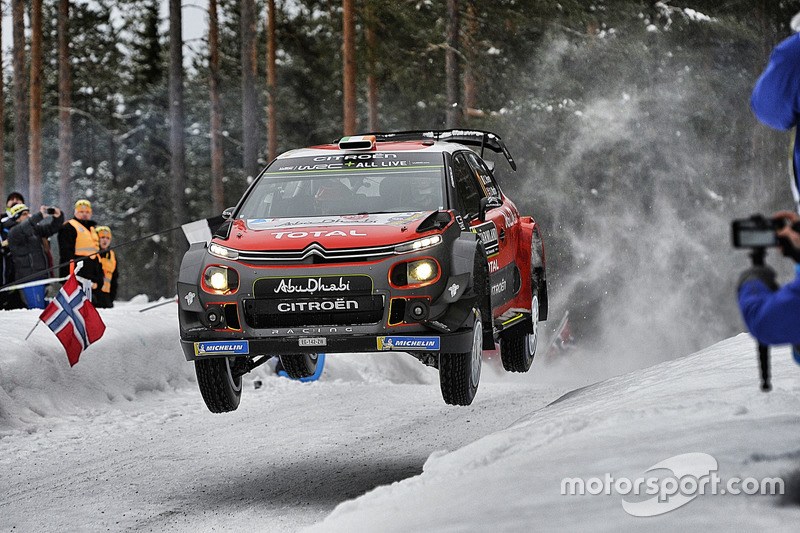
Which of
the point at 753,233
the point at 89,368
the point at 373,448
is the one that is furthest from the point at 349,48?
the point at 753,233

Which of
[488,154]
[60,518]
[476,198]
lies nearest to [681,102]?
[488,154]

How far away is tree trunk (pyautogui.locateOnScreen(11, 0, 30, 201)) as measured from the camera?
29.4m

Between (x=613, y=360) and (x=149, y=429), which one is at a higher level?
(x=149, y=429)

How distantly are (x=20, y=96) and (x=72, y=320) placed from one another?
21.9 metres

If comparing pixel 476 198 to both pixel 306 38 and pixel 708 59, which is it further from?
pixel 306 38

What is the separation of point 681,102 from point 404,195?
20972 millimetres

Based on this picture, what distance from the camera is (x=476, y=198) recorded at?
845 cm

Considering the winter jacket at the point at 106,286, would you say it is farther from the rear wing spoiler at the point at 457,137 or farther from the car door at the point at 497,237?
the car door at the point at 497,237

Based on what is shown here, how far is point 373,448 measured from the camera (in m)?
8.02

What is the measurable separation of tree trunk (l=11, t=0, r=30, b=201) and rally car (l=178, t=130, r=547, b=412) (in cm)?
2423

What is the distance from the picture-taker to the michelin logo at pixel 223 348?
689 cm

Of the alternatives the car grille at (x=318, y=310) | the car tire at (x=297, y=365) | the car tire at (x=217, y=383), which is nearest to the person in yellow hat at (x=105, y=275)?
the car tire at (x=297, y=365)

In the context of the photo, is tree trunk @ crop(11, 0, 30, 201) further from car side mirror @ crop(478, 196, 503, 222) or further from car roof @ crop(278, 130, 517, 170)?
car side mirror @ crop(478, 196, 503, 222)

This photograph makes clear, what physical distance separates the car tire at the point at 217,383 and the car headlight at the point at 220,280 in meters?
0.54
